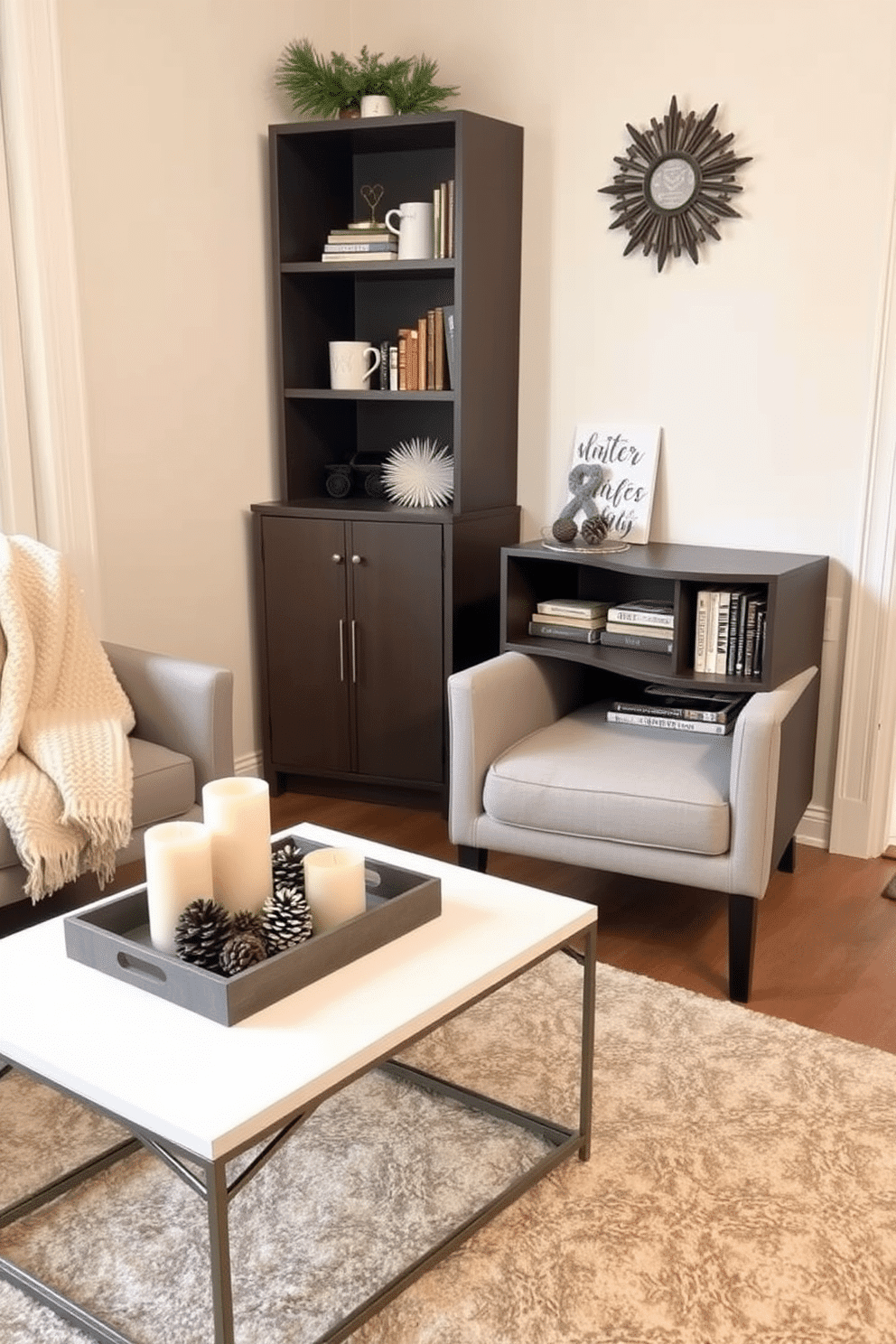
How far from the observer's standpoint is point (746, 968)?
2.45m

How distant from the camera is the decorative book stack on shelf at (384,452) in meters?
3.28

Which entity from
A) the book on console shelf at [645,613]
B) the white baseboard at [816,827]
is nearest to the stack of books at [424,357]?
the book on console shelf at [645,613]

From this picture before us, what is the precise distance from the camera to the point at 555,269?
3363 mm

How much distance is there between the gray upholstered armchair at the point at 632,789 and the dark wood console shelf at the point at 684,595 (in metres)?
0.09

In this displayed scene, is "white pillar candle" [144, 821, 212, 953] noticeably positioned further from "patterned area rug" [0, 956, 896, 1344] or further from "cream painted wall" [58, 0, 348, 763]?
"cream painted wall" [58, 0, 348, 763]

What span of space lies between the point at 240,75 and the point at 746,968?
2.62m

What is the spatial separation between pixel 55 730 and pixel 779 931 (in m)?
1.62

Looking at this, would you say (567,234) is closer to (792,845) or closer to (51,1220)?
(792,845)

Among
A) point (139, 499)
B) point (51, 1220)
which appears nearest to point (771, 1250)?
point (51, 1220)

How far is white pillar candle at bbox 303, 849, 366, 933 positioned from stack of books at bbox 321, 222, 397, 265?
2.12 metres

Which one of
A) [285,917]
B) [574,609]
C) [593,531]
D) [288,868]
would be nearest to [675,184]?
[593,531]

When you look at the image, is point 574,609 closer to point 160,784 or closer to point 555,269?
point 555,269

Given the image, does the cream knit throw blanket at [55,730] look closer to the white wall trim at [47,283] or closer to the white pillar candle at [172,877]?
the white wall trim at [47,283]

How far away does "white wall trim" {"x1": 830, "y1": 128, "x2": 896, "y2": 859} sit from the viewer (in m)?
2.92
